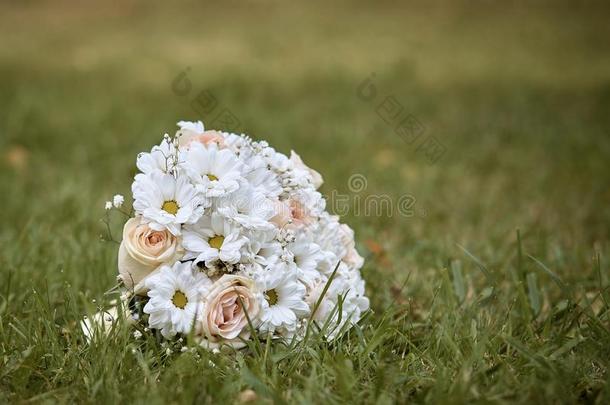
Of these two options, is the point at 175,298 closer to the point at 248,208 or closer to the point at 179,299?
the point at 179,299

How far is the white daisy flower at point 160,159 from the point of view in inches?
60.9

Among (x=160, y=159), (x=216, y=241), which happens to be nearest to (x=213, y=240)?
(x=216, y=241)

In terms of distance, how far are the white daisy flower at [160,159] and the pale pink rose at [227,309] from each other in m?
0.29

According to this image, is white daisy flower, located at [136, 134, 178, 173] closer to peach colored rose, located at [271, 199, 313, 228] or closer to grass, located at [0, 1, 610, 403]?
peach colored rose, located at [271, 199, 313, 228]

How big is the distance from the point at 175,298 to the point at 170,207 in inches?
7.8

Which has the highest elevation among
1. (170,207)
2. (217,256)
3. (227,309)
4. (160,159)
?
(160,159)

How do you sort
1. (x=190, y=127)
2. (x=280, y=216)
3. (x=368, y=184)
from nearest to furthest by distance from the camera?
(x=280, y=216)
(x=190, y=127)
(x=368, y=184)

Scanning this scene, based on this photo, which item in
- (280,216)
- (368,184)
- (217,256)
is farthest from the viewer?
(368,184)

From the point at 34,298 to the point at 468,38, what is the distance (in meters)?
7.02

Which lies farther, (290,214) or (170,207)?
A: (290,214)

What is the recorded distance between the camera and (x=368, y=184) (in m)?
3.36

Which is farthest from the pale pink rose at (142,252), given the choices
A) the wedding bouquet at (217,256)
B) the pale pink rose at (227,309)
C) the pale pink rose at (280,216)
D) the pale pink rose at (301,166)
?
the pale pink rose at (301,166)

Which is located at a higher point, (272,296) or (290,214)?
(290,214)

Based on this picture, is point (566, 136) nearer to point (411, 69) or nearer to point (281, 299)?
point (411, 69)
